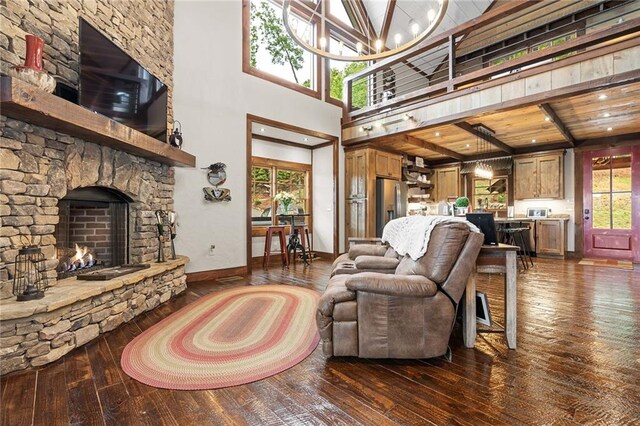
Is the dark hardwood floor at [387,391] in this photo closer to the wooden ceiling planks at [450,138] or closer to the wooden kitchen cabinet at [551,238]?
the wooden ceiling planks at [450,138]

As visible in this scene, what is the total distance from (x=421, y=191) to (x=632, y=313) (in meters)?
5.83

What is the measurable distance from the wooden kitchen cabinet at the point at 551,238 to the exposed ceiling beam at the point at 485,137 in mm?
1900

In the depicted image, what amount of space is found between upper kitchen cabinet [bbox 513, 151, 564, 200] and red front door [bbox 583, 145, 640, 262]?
0.50 m

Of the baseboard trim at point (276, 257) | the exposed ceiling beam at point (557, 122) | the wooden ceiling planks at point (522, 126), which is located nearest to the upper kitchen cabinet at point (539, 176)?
the wooden ceiling planks at point (522, 126)

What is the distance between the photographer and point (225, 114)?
16.3 feet

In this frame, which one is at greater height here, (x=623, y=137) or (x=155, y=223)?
(x=623, y=137)

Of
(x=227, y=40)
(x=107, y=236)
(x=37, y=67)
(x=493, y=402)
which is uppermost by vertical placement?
(x=227, y=40)

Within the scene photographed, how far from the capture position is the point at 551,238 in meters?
6.82

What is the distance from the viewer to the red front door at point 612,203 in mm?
6164

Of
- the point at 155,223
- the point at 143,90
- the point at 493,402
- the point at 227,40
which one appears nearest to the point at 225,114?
the point at 227,40

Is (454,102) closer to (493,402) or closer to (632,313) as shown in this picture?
(632,313)

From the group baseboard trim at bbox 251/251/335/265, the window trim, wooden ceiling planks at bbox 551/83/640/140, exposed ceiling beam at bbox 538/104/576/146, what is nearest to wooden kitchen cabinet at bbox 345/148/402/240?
baseboard trim at bbox 251/251/335/265

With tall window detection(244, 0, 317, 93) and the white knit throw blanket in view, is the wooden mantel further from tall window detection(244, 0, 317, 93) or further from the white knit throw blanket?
tall window detection(244, 0, 317, 93)

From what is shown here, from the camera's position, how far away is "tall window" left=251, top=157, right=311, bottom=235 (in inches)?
254
